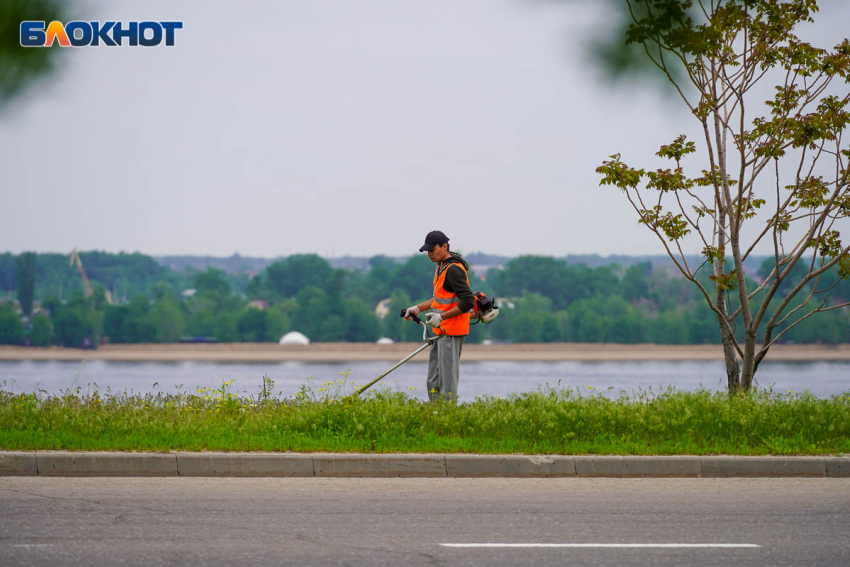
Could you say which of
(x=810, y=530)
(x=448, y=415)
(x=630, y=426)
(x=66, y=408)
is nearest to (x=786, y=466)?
(x=630, y=426)

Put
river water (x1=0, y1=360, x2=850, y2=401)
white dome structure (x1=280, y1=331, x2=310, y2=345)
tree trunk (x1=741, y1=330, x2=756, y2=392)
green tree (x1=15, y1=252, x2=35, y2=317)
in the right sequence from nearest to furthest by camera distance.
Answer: tree trunk (x1=741, y1=330, x2=756, y2=392) → river water (x1=0, y1=360, x2=850, y2=401) → white dome structure (x1=280, y1=331, x2=310, y2=345) → green tree (x1=15, y1=252, x2=35, y2=317)

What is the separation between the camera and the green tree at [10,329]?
398ft

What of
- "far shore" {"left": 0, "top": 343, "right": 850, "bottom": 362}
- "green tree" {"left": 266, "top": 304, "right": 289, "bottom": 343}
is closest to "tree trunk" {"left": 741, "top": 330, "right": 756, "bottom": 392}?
"far shore" {"left": 0, "top": 343, "right": 850, "bottom": 362}

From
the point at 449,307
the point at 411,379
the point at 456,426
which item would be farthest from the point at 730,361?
the point at 411,379

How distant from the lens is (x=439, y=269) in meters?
10.6

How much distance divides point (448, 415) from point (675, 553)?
443cm

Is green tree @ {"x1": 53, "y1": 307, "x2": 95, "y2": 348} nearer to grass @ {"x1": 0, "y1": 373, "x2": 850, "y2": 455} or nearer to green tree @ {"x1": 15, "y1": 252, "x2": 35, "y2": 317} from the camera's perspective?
green tree @ {"x1": 15, "y1": 252, "x2": 35, "y2": 317}

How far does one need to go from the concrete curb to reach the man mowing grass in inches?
68.1

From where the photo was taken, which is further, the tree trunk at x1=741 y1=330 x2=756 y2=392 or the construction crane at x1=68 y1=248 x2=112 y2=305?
the construction crane at x1=68 y1=248 x2=112 y2=305

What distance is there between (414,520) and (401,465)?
1958 mm

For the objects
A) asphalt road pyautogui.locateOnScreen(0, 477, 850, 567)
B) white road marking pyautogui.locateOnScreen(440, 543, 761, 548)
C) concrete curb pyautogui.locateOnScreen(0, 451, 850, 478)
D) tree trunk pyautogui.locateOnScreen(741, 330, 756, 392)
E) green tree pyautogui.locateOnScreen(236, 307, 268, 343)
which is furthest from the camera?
green tree pyautogui.locateOnScreen(236, 307, 268, 343)

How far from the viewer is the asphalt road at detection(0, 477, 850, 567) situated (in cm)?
598

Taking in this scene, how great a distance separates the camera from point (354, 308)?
128 m

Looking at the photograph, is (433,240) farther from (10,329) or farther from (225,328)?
(10,329)
